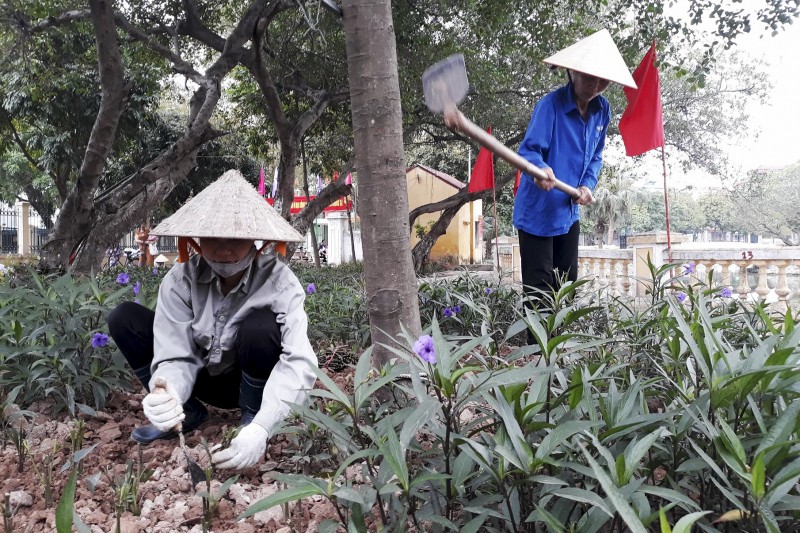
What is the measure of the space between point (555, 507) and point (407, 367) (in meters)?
0.52

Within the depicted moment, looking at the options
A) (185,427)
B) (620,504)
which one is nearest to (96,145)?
(185,427)

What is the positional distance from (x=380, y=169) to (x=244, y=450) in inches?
44.6

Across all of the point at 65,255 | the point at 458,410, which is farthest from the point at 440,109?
the point at 65,255

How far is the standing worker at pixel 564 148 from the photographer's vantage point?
2943mm

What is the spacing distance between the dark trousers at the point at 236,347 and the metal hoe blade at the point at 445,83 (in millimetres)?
1113

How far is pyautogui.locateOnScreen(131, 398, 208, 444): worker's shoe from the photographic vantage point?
7.22 ft

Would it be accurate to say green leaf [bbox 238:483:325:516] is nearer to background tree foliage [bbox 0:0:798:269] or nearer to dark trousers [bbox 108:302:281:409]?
dark trousers [bbox 108:302:281:409]

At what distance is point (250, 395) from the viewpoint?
90.1 inches

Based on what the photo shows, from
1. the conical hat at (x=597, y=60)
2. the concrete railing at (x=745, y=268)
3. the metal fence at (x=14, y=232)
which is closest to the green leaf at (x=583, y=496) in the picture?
the conical hat at (x=597, y=60)

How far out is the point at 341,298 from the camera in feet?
15.0

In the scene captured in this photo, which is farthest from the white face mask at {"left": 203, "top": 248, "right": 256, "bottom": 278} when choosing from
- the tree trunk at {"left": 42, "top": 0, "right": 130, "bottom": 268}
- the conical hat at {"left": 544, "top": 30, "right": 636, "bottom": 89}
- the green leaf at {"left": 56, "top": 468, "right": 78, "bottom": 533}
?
the tree trunk at {"left": 42, "top": 0, "right": 130, "bottom": 268}

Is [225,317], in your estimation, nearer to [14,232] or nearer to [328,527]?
[328,527]

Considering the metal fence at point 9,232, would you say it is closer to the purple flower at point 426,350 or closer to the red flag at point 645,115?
the red flag at point 645,115

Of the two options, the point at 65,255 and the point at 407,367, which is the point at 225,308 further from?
the point at 65,255
